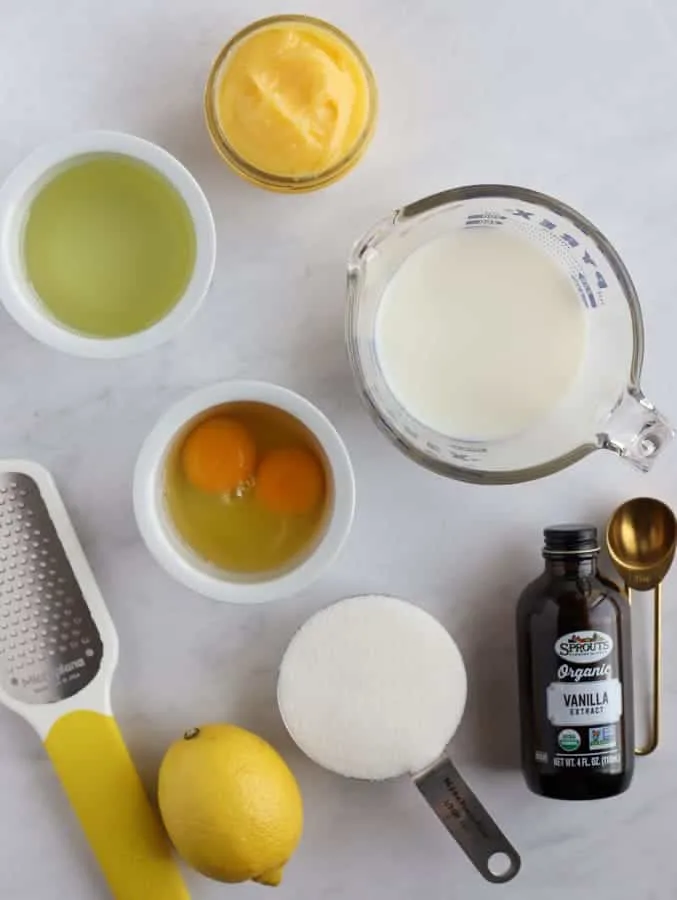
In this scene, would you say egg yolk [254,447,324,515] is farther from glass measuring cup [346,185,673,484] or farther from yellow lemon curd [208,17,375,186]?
yellow lemon curd [208,17,375,186]

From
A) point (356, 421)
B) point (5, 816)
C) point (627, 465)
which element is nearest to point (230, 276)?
point (356, 421)

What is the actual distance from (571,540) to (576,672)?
107 millimetres

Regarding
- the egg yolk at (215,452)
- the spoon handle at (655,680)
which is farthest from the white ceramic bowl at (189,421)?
the spoon handle at (655,680)

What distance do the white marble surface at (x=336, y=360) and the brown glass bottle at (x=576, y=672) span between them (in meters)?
0.06

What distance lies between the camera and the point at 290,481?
1.03 m

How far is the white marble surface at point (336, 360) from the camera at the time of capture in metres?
1.04

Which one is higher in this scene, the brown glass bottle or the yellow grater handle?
the brown glass bottle

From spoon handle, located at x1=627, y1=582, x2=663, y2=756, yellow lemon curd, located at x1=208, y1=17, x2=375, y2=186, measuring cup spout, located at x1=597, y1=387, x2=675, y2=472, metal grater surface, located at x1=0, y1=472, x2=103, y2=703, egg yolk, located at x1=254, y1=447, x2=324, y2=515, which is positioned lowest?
spoon handle, located at x1=627, y1=582, x2=663, y2=756

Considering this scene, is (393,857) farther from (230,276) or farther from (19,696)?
(230,276)

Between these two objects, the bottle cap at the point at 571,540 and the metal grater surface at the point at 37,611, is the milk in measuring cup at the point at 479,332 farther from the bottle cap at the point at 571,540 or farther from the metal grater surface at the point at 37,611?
the metal grater surface at the point at 37,611

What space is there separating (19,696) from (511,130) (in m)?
0.62

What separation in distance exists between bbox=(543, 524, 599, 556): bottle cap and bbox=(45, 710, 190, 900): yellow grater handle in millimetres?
390

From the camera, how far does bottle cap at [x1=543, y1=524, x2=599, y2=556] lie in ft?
3.24

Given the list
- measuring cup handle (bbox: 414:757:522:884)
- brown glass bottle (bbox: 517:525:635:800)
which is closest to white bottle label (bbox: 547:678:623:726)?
brown glass bottle (bbox: 517:525:635:800)
